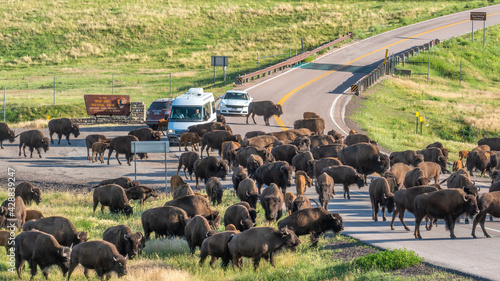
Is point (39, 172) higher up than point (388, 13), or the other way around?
point (388, 13)

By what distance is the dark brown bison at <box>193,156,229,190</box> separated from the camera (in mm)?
29250

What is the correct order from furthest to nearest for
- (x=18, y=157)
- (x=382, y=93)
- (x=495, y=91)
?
(x=495, y=91) < (x=382, y=93) < (x=18, y=157)

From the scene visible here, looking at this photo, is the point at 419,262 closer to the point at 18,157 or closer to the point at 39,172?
the point at 39,172

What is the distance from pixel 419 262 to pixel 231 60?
6536cm

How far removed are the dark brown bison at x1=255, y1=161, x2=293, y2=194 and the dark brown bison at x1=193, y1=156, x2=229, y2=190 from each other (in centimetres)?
186

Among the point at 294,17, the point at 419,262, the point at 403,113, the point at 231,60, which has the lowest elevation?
the point at 419,262

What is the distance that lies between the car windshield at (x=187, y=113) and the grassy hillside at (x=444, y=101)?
11.4m

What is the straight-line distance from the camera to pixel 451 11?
345 ft

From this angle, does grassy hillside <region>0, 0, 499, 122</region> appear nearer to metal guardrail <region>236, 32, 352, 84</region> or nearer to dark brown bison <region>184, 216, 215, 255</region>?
metal guardrail <region>236, 32, 352, 84</region>

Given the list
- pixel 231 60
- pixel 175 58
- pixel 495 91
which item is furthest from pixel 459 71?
pixel 175 58

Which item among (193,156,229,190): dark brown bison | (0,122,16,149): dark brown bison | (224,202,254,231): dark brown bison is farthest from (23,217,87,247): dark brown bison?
(0,122,16,149): dark brown bison

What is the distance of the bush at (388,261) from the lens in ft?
58.8

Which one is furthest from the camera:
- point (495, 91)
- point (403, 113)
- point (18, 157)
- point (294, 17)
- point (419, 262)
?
point (294, 17)

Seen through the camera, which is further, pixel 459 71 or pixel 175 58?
pixel 175 58
